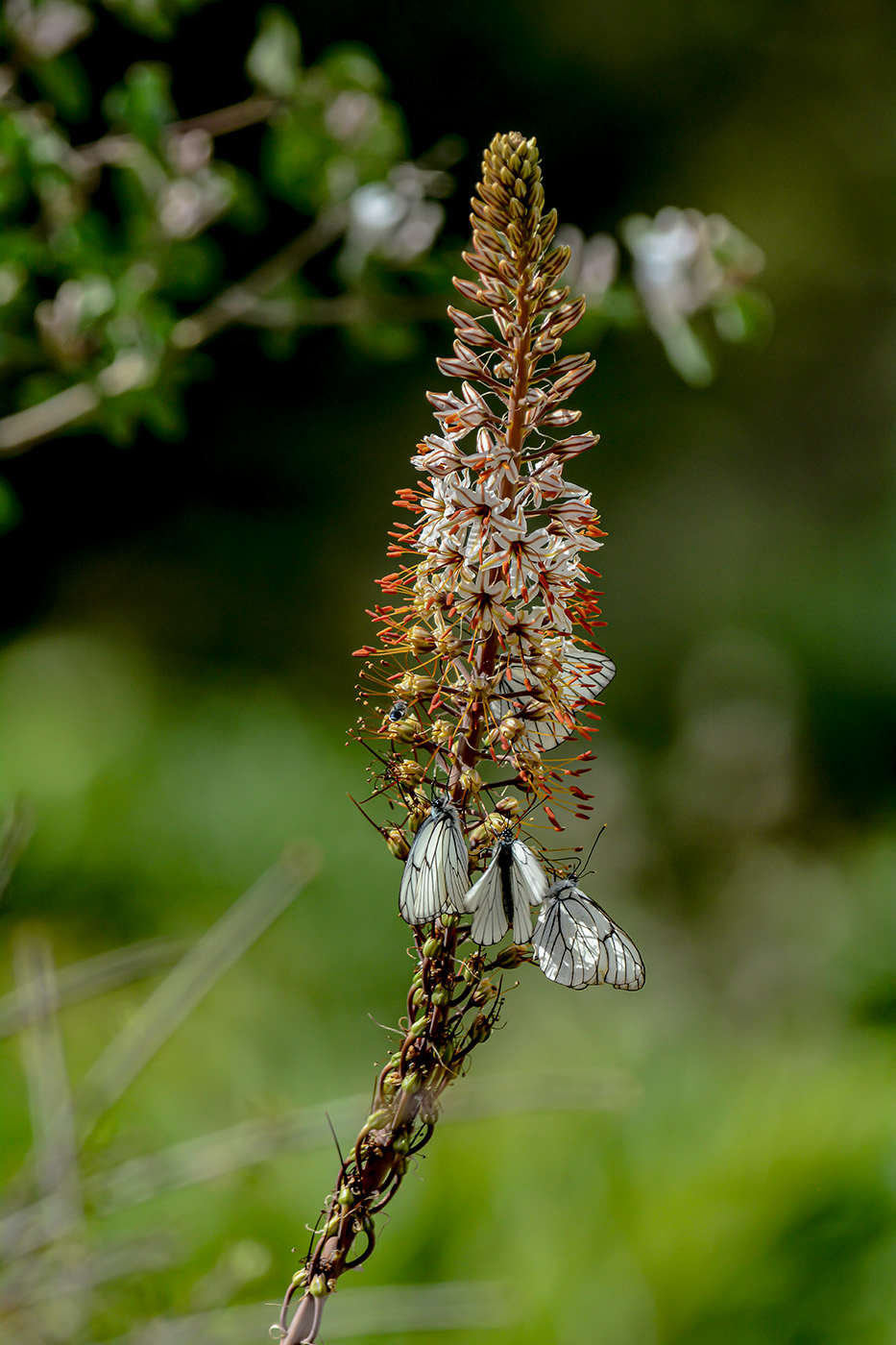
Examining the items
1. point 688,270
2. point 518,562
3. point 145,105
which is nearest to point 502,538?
point 518,562

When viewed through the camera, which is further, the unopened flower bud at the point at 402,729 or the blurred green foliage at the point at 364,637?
the blurred green foliage at the point at 364,637

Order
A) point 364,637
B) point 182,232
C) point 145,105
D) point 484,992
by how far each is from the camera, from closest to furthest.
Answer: point 484,992, point 145,105, point 182,232, point 364,637

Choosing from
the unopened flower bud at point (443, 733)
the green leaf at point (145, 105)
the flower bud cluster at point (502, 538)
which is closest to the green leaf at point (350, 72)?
the green leaf at point (145, 105)

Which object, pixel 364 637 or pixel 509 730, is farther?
pixel 364 637

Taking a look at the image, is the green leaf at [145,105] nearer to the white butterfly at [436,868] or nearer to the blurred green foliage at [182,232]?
the blurred green foliage at [182,232]

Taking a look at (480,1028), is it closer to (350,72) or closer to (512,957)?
(512,957)

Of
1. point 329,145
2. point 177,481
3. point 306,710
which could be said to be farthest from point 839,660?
point 329,145

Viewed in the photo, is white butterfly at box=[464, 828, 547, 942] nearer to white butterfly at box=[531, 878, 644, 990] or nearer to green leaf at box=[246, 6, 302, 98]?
white butterfly at box=[531, 878, 644, 990]
